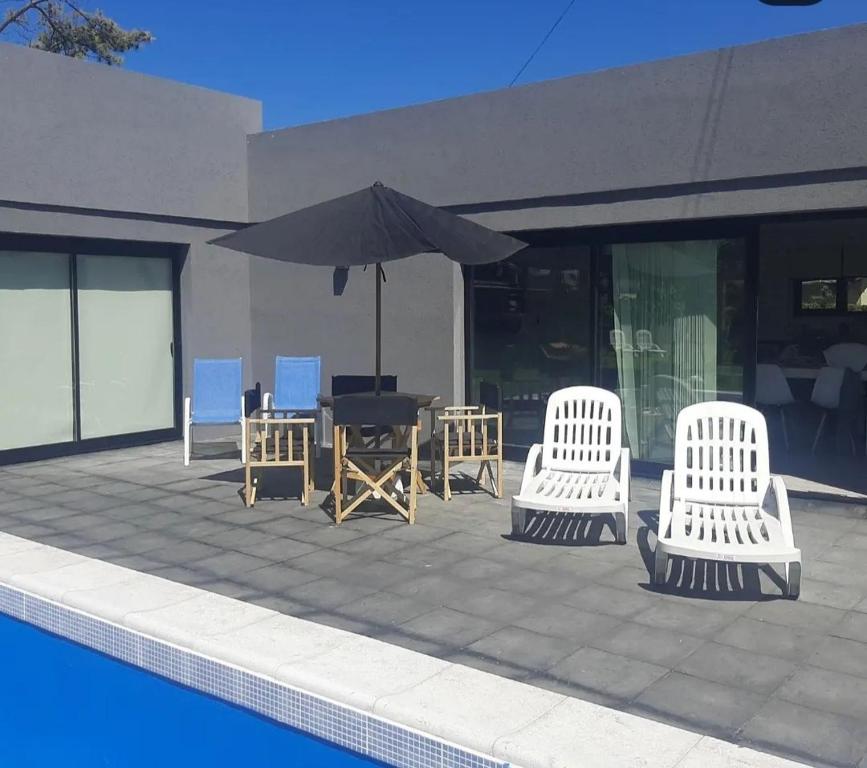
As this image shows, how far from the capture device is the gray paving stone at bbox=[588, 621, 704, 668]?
3.99 metres

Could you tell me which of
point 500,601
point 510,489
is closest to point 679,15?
point 510,489

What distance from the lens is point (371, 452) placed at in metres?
6.48

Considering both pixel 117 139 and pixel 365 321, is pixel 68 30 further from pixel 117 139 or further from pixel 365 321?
pixel 365 321

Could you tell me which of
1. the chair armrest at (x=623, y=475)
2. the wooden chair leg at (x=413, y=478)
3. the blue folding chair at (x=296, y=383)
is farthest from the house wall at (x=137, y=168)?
the chair armrest at (x=623, y=475)

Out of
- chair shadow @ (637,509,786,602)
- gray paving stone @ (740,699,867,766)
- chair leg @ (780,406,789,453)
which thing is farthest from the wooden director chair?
chair leg @ (780,406,789,453)

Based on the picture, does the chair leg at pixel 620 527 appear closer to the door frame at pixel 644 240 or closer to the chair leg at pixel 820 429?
the door frame at pixel 644 240

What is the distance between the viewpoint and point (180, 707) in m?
4.00

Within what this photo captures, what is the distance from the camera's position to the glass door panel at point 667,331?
24.8ft

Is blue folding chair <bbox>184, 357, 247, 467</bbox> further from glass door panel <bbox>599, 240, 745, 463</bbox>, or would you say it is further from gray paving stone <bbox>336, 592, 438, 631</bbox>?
gray paving stone <bbox>336, 592, 438, 631</bbox>

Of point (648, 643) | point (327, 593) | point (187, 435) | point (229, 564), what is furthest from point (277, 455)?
point (648, 643)

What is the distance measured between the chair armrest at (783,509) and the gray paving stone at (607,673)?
1294 millimetres

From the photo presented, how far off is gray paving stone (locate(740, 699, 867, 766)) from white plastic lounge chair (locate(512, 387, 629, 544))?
2154 mm

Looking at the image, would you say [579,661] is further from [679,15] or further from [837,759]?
[679,15]

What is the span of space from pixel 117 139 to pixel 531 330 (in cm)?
444
